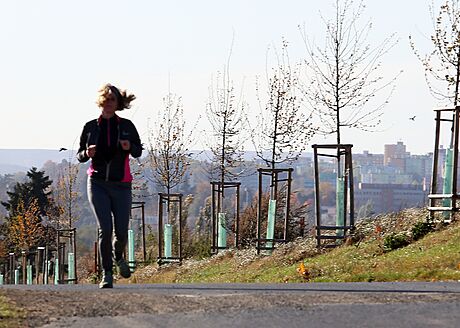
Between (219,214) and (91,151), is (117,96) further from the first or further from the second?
(219,214)

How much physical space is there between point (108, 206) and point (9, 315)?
2.88 meters

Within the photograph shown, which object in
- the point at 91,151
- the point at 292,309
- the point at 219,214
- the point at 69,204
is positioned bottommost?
the point at 69,204

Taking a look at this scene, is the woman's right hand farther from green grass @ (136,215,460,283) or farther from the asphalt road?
green grass @ (136,215,460,283)

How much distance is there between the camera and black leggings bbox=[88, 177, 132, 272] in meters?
10.8

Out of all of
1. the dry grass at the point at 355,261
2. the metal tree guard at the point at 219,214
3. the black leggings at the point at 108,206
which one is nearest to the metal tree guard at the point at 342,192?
the dry grass at the point at 355,261

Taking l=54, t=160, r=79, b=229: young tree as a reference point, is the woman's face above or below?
above

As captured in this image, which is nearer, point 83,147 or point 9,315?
point 9,315

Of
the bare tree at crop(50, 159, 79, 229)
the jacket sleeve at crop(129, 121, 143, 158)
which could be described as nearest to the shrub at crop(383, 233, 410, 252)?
the jacket sleeve at crop(129, 121, 143, 158)

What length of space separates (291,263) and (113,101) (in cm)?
1045

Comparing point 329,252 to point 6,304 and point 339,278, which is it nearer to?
point 339,278

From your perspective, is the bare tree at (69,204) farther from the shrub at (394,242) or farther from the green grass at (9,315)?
the green grass at (9,315)

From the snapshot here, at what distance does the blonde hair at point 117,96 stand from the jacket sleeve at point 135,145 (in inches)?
8.2

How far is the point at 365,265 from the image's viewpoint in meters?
16.5

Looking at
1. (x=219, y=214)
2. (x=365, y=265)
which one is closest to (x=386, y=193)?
(x=219, y=214)
